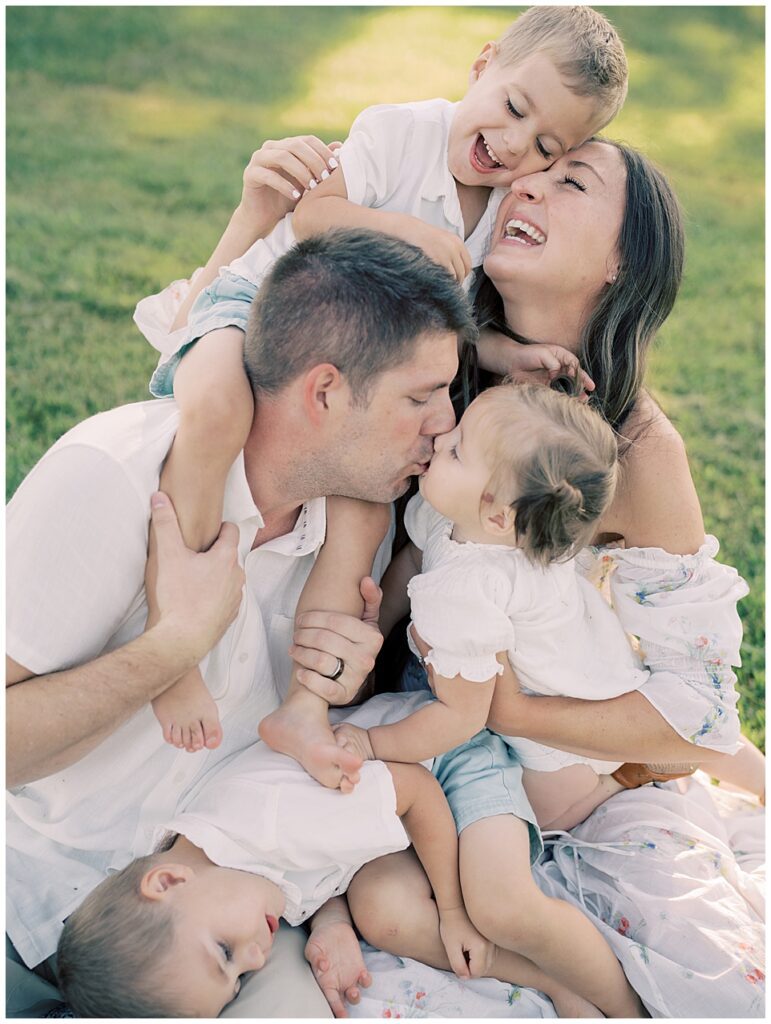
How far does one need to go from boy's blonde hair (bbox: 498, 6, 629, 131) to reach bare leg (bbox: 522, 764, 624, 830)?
189cm

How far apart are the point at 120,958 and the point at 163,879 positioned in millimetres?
192

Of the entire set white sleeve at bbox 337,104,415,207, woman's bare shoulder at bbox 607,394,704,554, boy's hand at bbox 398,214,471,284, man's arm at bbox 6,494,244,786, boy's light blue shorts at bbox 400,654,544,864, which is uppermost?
white sleeve at bbox 337,104,415,207

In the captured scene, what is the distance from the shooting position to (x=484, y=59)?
349 cm

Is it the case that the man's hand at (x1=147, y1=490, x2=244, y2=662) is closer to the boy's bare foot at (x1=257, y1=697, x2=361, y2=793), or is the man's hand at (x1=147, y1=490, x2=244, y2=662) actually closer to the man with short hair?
the man with short hair

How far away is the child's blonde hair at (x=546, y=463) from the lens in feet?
9.05

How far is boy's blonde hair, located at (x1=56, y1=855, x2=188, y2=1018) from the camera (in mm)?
2506

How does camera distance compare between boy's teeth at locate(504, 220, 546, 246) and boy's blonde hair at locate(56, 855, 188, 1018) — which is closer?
boy's blonde hair at locate(56, 855, 188, 1018)

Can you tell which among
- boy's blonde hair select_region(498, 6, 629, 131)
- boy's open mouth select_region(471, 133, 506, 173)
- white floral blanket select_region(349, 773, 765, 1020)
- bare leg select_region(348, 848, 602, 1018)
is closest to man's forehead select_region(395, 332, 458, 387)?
boy's open mouth select_region(471, 133, 506, 173)

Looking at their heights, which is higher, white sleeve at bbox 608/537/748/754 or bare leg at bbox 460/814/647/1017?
white sleeve at bbox 608/537/748/754

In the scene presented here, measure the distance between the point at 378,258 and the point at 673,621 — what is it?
128cm

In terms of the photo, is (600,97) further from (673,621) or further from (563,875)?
(563,875)

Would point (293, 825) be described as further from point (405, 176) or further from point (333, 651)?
point (405, 176)

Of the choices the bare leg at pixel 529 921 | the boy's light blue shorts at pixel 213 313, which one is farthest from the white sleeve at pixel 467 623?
the boy's light blue shorts at pixel 213 313

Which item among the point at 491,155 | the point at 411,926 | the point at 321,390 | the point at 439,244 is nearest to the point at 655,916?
the point at 411,926
